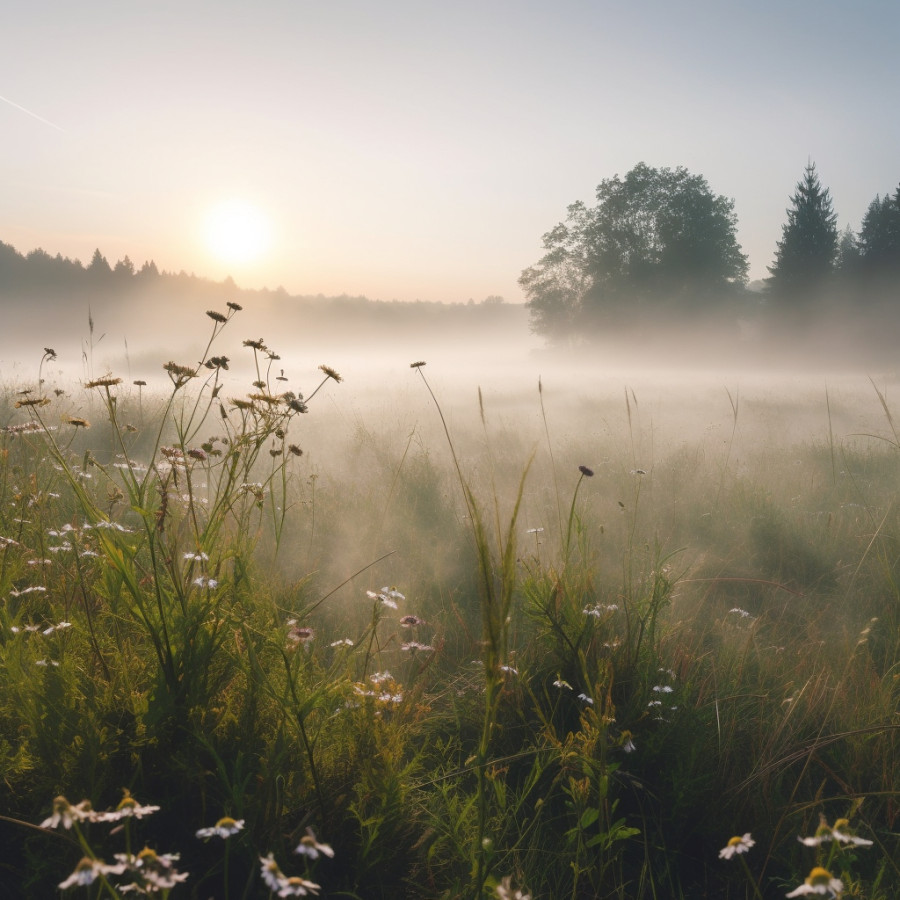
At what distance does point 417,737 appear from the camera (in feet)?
7.81

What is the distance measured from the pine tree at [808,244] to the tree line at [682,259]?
60 mm

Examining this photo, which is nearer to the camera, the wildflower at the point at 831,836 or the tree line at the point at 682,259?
the wildflower at the point at 831,836

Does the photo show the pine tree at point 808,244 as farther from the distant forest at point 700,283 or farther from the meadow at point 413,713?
the meadow at point 413,713

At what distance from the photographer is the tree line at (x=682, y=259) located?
3884 cm

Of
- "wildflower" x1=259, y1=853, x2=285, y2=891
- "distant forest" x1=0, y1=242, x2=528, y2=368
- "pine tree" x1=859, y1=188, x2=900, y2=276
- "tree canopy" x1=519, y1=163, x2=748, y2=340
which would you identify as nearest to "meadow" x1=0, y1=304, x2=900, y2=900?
"wildflower" x1=259, y1=853, x2=285, y2=891

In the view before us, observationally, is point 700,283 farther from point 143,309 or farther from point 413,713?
point 143,309

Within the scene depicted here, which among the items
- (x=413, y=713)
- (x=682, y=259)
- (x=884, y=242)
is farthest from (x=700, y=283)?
(x=413, y=713)

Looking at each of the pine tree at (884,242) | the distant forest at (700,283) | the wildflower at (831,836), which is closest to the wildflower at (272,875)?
the wildflower at (831,836)

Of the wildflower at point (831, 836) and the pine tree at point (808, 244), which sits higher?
the pine tree at point (808, 244)

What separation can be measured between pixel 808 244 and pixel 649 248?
9.40m

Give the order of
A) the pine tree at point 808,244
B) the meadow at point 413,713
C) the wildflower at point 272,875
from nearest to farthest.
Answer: the wildflower at point 272,875, the meadow at point 413,713, the pine tree at point 808,244

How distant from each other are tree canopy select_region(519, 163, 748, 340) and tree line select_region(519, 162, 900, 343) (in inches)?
2.4

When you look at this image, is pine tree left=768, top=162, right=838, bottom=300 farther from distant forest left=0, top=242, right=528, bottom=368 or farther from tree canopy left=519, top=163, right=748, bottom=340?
distant forest left=0, top=242, right=528, bottom=368

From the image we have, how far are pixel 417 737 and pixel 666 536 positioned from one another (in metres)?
2.90
